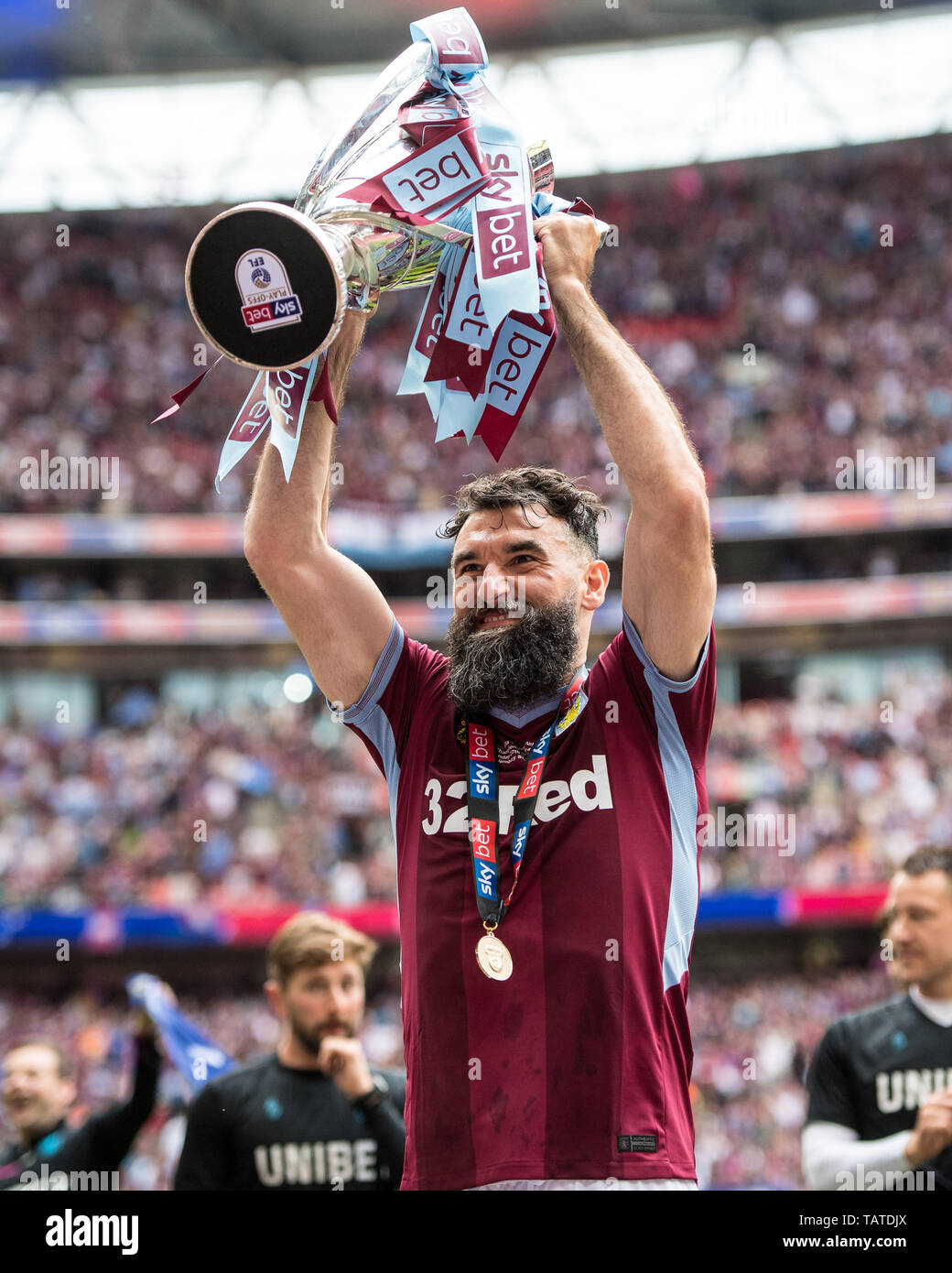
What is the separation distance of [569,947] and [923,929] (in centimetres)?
179

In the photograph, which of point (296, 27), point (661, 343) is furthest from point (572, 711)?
point (296, 27)

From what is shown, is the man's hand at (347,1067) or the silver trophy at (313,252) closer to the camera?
the silver trophy at (313,252)

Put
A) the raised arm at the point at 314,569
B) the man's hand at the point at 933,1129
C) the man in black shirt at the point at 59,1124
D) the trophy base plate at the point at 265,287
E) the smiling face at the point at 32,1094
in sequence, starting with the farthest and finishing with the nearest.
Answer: the smiling face at the point at 32,1094 → the man in black shirt at the point at 59,1124 → the man's hand at the point at 933,1129 → the raised arm at the point at 314,569 → the trophy base plate at the point at 265,287

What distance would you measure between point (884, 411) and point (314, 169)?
1785cm

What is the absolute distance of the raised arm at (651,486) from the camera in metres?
2.22

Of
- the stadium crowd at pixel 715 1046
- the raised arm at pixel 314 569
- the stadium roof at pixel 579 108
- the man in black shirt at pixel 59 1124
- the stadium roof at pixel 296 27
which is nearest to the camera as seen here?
the raised arm at pixel 314 569

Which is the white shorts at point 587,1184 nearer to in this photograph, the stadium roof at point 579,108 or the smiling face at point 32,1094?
the smiling face at point 32,1094

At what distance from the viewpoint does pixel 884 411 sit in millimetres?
Answer: 19047

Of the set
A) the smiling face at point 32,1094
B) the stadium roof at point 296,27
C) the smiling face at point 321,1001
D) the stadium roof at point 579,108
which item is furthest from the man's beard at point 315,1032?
the stadium roof at point 579,108

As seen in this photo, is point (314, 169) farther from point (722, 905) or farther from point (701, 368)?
point (701, 368)

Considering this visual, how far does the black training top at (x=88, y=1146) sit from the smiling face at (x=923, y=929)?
7.24ft

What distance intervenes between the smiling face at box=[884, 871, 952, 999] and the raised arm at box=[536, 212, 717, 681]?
63.5 inches

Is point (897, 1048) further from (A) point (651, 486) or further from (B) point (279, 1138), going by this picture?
(A) point (651, 486)

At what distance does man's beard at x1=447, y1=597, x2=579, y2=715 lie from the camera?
2355 millimetres
